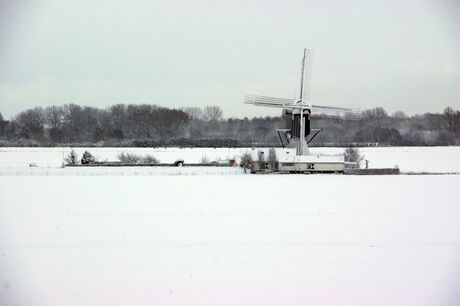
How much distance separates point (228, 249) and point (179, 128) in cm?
9864

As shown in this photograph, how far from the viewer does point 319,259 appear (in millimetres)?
12414

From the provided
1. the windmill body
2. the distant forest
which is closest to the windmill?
the windmill body

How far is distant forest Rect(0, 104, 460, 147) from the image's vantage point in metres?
97.3

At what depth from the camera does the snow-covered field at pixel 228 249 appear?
10.1 m

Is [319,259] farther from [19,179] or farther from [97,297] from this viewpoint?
[19,179]

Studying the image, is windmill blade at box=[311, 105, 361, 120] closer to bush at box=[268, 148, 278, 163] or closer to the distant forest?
bush at box=[268, 148, 278, 163]

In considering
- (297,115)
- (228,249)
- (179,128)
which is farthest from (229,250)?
(179,128)

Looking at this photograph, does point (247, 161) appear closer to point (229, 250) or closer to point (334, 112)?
point (334, 112)

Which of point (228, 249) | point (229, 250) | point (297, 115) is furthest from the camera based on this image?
point (297, 115)

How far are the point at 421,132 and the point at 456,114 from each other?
28.8 feet

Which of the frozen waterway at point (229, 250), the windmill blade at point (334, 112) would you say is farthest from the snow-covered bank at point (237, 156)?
the frozen waterway at point (229, 250)

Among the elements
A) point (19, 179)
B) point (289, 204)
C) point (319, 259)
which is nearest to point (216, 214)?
point (289, 204)

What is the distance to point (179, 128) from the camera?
11119 centimetres

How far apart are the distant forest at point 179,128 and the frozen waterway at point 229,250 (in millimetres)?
68437
